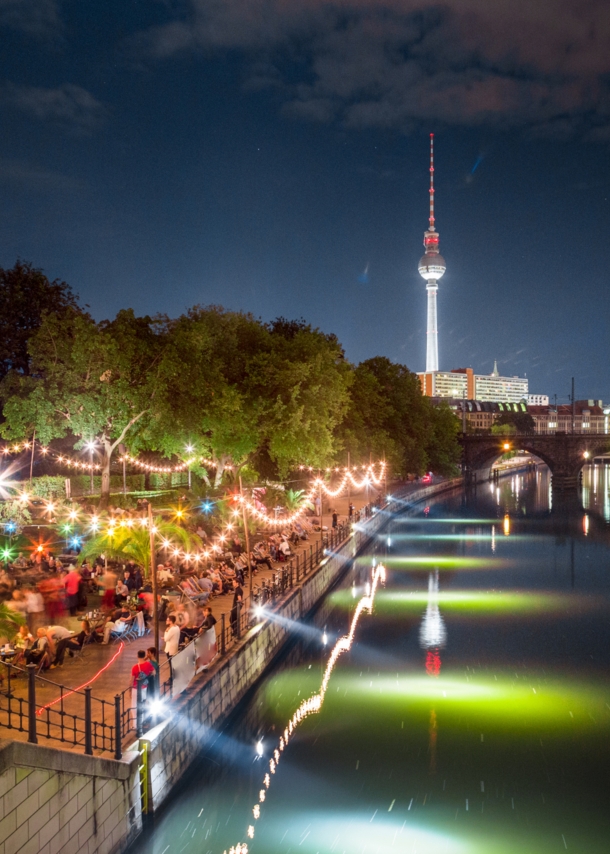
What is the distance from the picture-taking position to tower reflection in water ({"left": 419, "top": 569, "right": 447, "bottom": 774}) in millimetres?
17078

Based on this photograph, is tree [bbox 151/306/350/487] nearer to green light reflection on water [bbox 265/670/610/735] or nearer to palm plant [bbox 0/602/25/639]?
green light reflection on water [bbox 265/670/610/735]

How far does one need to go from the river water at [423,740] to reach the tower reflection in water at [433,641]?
0.21ft

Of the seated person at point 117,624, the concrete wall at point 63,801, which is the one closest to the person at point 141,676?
the concrete wall at point 63,801

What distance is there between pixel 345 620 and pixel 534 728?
10.6 m

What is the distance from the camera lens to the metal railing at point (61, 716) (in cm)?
848

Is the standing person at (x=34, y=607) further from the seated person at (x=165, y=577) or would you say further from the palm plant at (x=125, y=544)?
the palm plant at (x=125, y=544)

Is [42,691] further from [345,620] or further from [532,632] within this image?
[532,632]

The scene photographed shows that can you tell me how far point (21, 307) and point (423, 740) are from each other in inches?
1112

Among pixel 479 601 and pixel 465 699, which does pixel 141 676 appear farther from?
pixel 479 601

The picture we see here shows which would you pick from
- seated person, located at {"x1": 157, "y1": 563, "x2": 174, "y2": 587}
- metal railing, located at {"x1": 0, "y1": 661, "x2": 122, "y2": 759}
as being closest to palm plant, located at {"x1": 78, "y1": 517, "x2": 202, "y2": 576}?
seated person, located at {"x1": 157, "y1": 563, "x2": 174, "y2": 587}

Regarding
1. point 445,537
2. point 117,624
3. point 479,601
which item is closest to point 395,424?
point 445,537

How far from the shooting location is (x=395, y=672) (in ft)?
71.3

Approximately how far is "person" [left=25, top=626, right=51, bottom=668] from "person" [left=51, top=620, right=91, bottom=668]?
0.30m

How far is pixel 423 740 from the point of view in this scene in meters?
16.8
